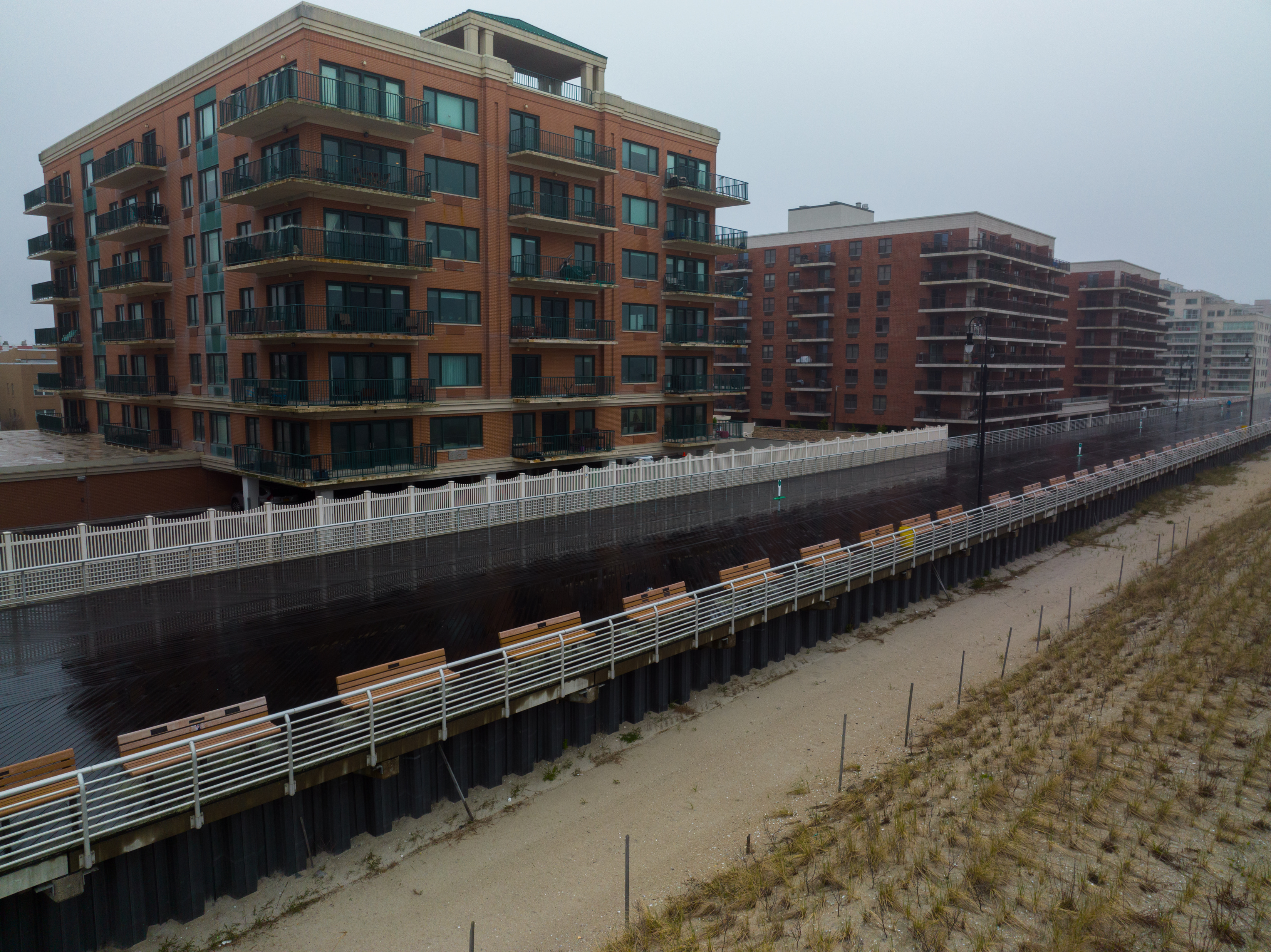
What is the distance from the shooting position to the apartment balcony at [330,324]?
30.0 meters

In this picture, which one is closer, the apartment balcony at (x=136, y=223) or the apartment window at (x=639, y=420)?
the apartment balcony at (x=136, y=223)

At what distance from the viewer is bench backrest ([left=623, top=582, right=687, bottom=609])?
18.2 m

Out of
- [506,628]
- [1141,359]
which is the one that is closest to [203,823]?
[506,628]

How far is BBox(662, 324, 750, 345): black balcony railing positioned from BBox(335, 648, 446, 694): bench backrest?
107 feet

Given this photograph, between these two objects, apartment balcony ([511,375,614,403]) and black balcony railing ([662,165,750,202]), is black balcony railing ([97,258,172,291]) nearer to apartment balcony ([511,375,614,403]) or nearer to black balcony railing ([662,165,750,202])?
apartment balcony ([511,375,614,403])

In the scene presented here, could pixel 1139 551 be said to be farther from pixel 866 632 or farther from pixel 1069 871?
pixel 1069 871

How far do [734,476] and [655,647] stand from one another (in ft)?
68.7

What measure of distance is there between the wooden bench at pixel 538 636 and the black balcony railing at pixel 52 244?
163 feet

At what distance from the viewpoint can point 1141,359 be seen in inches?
4050

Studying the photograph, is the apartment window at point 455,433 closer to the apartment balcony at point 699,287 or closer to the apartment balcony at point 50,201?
the apartment balcony at point 699,287

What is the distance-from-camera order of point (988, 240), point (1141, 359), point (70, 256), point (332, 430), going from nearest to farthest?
1. point (332, 430)
2. point (70, 256)
3. point (988, 240)
4. point (1141, 359)

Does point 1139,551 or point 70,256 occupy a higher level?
point 70,256

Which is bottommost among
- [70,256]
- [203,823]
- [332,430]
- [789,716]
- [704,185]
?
[789,716]

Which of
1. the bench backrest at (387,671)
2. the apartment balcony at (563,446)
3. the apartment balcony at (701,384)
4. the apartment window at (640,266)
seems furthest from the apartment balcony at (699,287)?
the bench backrest at (387,671)
